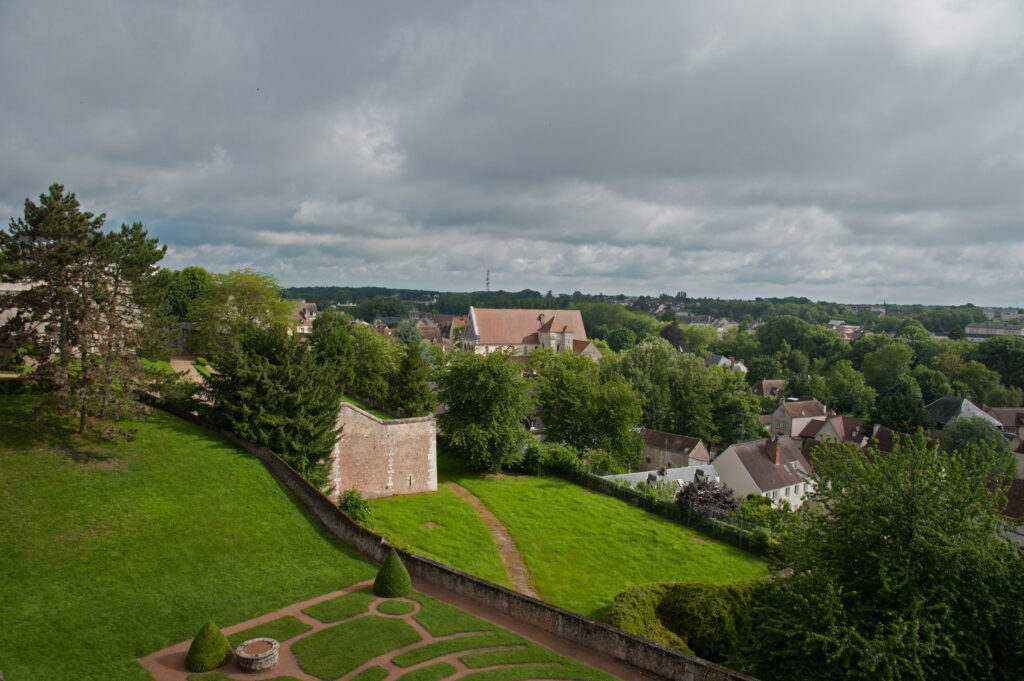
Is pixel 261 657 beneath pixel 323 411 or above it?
beneath

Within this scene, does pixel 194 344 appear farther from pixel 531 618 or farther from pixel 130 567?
pixel 531 618

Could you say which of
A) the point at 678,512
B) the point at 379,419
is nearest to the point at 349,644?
the point at 379,419

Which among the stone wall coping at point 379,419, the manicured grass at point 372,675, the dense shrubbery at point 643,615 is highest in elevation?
the stone wall coping at point 379,419

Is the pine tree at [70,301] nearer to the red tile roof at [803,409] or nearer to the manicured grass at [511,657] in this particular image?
the manicured grass at [511,657]

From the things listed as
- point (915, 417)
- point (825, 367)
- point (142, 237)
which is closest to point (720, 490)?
point (142, 237)

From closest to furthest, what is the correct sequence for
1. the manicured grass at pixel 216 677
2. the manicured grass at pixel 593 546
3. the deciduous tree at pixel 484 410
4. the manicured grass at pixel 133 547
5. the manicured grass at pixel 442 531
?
the manicured grass at pixel 216 677 → the manicured grass at pixel 133 547 → the manicured grass at pixel 442 531 → the manicured grass at pixel 593 546 → the deciduous tree at pixel 484 410

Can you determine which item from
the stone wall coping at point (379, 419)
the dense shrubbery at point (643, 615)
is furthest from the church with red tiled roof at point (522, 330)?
the dense shrubbery at point (643, 615)

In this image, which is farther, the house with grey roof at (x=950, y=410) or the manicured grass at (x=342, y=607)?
the house with grey roof at (x=950, y=410)
